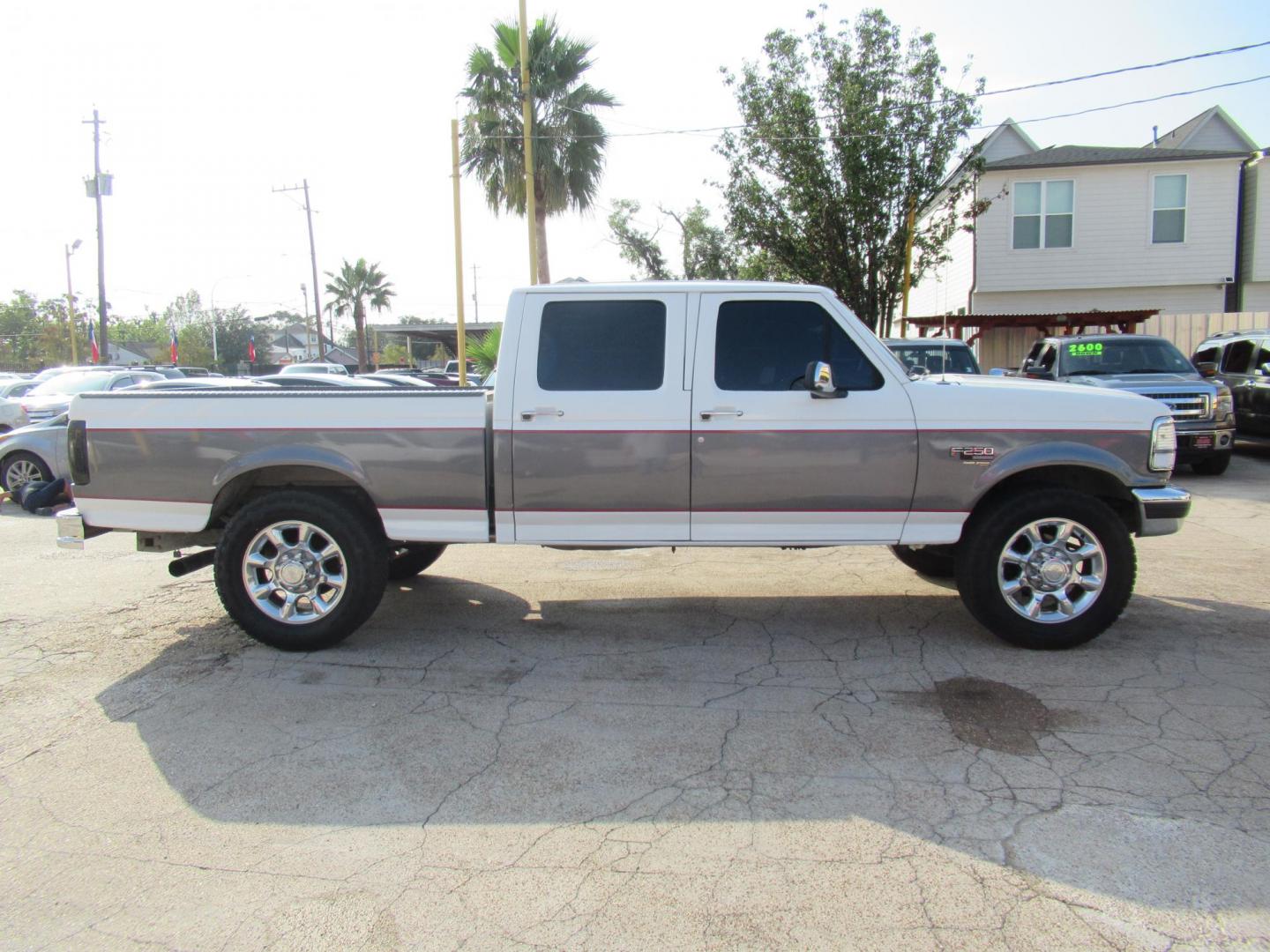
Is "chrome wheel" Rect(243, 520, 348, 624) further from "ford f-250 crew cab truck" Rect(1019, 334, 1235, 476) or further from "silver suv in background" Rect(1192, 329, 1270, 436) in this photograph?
"silver suv in background" Rect(1192, 329, 1270, 436)

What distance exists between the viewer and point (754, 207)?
21016 mm

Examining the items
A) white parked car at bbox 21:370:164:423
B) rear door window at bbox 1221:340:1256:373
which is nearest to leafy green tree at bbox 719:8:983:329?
rear door window at bbox 1221:340:1256:373

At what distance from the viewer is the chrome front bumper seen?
4.98m

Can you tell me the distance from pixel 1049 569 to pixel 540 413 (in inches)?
118

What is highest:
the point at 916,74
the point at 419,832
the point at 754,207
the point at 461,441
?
the point at 916,74

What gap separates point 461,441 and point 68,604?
3592 mm

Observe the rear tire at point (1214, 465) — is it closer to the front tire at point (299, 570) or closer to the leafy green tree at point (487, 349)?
the leafy green tree at point (487, 349)

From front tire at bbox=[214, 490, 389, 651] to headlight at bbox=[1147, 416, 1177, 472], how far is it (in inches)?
174

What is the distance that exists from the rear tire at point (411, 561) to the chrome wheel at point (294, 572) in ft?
4.97

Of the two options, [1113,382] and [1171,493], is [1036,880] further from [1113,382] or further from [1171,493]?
[1113,382]

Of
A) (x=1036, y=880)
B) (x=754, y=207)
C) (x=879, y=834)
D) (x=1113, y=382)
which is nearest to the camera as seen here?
(x=1036, y=880)

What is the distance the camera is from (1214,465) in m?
12.3

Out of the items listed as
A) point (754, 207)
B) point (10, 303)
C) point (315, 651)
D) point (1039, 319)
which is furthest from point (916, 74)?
point (10, 303)

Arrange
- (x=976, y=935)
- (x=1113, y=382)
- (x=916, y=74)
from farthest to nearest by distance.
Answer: (x=916, y=74), (x=1113, y=382), (x=976, y=935)
